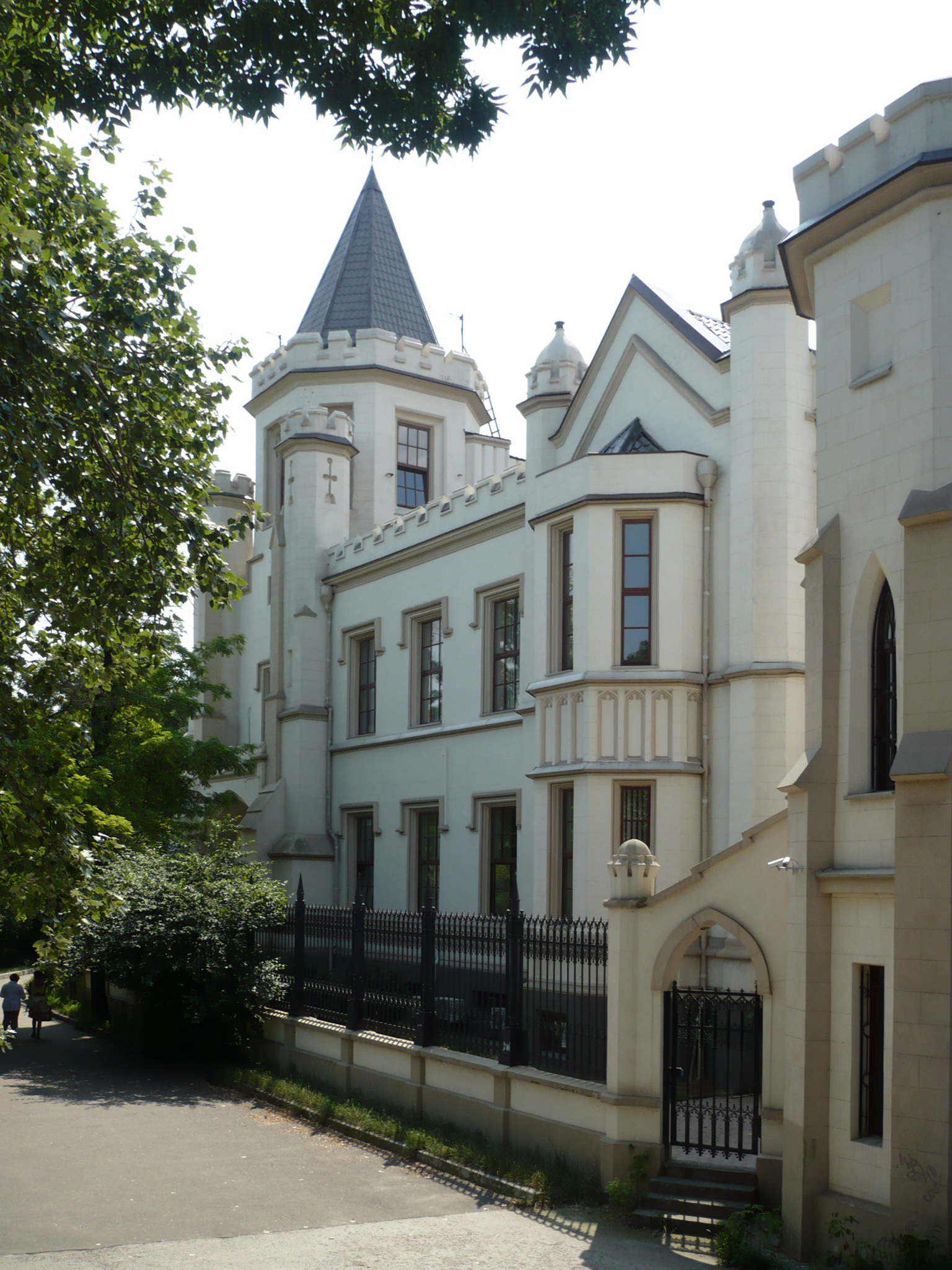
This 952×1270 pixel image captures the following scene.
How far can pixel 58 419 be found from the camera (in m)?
9.18

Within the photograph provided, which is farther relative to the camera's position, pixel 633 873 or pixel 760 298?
pixel 760 298

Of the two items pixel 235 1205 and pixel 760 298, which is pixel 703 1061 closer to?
pixel 235 1205

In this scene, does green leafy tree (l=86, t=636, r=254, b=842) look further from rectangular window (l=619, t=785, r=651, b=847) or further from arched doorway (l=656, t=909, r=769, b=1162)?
arched doorway (l=656, t=909, r=769, b=1162)

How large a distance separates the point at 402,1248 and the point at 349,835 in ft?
55.9

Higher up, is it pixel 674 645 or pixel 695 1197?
pixel 674 645

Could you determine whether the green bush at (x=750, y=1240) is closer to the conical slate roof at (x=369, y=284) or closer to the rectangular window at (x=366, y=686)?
the rectangular window at (x=366, y=686)

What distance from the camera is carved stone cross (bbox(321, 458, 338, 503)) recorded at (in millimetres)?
29562

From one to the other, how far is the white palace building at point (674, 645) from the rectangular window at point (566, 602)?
0.04 meters

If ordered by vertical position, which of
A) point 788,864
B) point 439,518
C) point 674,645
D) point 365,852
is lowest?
point 365,852

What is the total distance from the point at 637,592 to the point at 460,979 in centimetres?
629

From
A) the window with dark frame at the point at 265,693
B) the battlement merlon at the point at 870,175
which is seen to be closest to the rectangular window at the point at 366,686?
the window with dark frame at the point at 265,693

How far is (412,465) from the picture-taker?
105ft

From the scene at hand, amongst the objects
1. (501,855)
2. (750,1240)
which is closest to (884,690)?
(750,1240)

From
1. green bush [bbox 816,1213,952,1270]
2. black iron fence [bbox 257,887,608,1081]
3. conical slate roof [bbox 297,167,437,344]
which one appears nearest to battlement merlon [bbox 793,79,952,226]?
black iron fence [bbox 257,887,608,1081]
